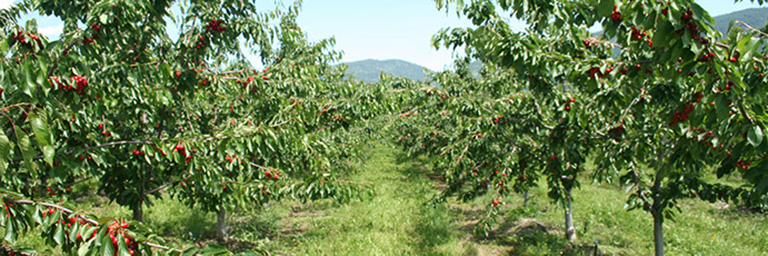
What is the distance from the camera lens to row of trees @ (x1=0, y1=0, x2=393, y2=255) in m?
1.63

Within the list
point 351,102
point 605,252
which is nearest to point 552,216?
point 605,252

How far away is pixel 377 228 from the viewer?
8250 millimetres

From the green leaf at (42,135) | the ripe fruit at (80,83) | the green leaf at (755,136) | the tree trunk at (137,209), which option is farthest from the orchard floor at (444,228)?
the green leaf at (42,135)

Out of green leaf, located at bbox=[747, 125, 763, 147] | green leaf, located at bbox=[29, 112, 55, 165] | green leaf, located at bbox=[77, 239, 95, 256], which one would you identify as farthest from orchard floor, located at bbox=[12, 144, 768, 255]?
green leaf, located at bbox=[29, 112, 55, 165]

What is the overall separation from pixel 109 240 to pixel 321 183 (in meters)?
2.76

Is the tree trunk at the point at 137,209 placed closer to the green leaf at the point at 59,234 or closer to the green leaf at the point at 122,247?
the green leaf at the point at 59,234

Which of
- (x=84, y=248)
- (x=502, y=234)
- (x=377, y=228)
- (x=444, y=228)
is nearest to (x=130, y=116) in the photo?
(x=84, y=248)

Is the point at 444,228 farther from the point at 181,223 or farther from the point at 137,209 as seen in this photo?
the point at 137,209

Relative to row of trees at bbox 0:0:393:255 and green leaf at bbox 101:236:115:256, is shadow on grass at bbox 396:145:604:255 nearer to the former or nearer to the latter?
row of trees at bbox 0:0:393:255

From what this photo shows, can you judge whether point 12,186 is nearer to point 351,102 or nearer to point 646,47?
point 351,102

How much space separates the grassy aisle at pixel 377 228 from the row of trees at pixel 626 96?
120 centimetres

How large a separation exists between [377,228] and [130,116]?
5529 mm

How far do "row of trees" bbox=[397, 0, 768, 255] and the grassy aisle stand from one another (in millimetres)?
1204

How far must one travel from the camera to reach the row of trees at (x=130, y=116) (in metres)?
1.63
